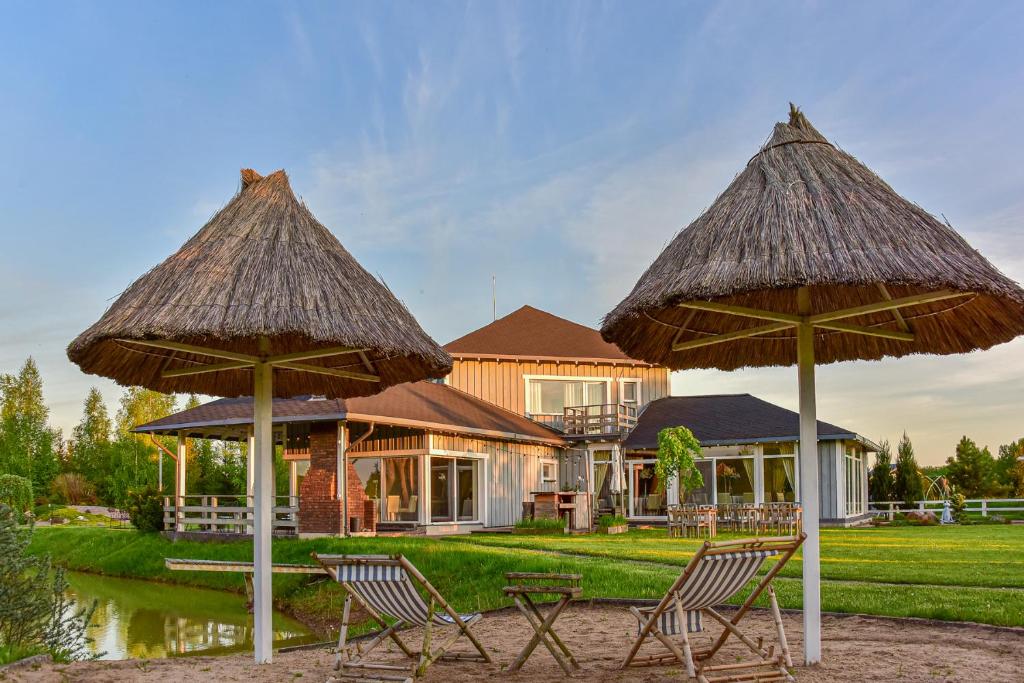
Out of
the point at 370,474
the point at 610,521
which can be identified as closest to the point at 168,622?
the point at 370,474

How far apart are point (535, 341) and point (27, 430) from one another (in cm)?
2532

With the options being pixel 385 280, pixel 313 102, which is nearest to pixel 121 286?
pixel 385 280

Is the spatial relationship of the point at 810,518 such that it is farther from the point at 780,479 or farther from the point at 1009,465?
the point at 1009,465

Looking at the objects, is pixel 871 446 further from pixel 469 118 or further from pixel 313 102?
pixel 313 102

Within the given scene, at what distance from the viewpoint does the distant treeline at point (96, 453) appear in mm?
36156

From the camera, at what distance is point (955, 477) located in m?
33.9

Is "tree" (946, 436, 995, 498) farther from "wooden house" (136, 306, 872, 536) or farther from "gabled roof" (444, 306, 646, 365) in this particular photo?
"gabled roof" (444, 306, 646, 365)

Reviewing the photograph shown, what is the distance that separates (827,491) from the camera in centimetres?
2566

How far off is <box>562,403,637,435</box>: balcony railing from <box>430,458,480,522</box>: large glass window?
4889mm

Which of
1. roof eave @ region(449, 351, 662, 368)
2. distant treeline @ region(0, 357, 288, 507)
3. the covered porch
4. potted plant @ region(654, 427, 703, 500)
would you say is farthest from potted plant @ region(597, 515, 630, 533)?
distant treeline @ region(0, 357, 288, 507)

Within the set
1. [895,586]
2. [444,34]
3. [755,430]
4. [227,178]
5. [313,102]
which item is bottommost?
[895,586]

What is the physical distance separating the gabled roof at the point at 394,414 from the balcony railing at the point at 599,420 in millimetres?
897

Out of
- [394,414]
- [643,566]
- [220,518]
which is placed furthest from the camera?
[220,518]

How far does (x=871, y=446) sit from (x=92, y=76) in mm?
24067
